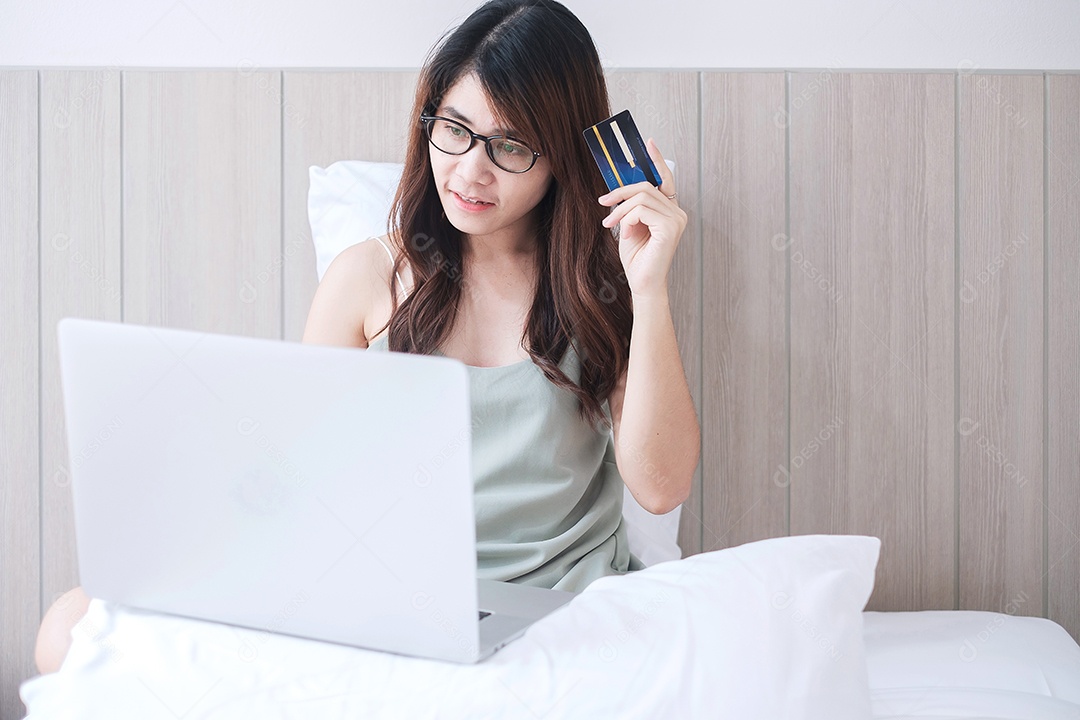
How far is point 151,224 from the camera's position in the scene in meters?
1.40

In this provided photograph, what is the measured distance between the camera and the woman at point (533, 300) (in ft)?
3.26

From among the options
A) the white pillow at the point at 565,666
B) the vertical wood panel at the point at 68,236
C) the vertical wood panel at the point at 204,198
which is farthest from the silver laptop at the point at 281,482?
the vertical wood panel at the point at 68,236

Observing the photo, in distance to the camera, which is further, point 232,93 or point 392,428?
point 232,93

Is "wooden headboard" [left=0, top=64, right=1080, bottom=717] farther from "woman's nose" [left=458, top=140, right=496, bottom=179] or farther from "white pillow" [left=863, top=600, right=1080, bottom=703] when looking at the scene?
"woman's nose" [left=458, top=140, right=496, bottom=179]

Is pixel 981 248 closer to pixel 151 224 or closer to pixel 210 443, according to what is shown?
pixel 210 443

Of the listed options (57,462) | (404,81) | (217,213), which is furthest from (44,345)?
(404,81)

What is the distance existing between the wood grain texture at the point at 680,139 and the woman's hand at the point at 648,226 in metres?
0.34

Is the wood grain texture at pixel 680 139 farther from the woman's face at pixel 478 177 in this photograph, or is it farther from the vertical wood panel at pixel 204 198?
the vertical wood panel at pixel 204 198

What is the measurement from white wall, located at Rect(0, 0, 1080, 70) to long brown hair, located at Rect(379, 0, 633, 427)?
1.13ft

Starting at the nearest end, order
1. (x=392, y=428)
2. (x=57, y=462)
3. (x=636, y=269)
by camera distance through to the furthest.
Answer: (x=392, y=428) → (x=636, y=269) → (x=57, y=462)

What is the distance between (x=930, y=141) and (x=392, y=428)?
1.14 metres

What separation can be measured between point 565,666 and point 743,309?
870mm

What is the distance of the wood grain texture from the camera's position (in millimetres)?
1341

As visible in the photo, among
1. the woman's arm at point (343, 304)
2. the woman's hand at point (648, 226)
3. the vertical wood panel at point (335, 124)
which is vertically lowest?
the woman's arm at point (343, 304)
